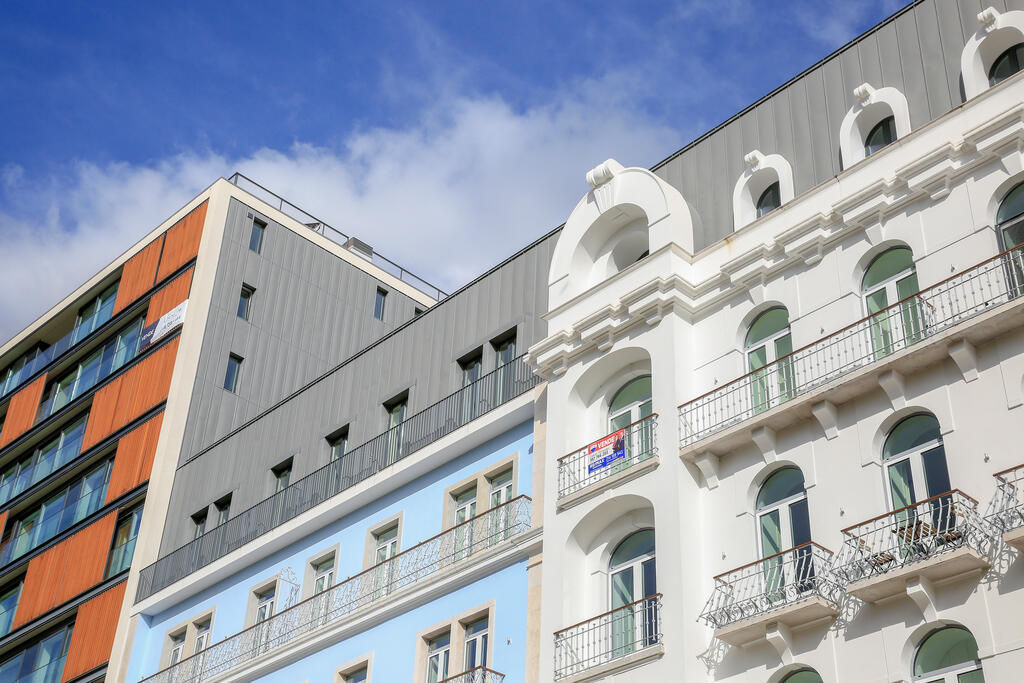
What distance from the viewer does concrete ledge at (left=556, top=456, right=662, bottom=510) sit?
24469 mm

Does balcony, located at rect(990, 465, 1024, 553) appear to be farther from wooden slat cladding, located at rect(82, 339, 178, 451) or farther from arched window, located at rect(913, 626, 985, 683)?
wooden slat cladding, located at rect(82, 339, 178, 451)

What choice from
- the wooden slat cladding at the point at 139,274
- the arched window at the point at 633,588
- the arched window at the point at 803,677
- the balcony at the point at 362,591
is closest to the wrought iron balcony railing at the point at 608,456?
the arched window at the point at 633,588

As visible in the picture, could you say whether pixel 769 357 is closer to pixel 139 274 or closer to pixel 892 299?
pixel 892 299

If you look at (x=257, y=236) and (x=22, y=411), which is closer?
(x=257, y=236)

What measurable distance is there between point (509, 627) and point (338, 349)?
24.1 metres

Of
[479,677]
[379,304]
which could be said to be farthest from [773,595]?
[379,304]

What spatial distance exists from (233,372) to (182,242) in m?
6.00

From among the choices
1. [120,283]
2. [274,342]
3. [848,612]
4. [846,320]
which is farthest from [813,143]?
[120,283]

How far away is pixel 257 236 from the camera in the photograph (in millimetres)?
49750

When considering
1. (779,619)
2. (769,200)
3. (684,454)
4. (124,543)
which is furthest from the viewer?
(124,543)

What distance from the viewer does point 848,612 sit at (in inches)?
793

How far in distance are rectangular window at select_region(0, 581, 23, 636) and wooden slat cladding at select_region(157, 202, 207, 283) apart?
12.0 metres

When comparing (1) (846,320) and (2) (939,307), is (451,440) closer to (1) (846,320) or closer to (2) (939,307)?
(1) (846,320)

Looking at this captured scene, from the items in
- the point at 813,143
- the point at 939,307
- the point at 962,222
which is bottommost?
the point at 939,307
